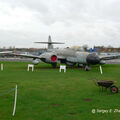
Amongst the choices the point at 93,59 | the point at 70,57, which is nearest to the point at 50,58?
the point at 70,57

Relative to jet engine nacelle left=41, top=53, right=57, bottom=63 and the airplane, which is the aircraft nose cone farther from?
jet engine nacelle left=41, top=53, right=57, bottom=63

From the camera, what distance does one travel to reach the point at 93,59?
2166 centimetres

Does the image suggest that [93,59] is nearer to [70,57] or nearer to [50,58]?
[70,57]

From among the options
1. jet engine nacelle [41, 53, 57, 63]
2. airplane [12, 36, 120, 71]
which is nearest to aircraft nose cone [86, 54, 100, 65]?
airplane [12, 36, 120, 71]

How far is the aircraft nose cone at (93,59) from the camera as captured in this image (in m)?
21.5

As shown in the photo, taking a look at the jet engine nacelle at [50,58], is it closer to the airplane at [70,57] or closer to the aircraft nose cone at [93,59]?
the airplane at [70,57]

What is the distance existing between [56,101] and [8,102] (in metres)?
1.80

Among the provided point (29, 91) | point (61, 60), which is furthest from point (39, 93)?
point (61, 60)

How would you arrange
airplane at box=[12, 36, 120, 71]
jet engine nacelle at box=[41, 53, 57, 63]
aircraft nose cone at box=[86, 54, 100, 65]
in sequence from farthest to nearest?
jet engine nacelle at box=[41, 53, 57, 63], airplane at box=[12, 36, 120, 71], aircraft nose cone at box=[86, 54, 100, 65]

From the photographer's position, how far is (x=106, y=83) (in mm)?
9797

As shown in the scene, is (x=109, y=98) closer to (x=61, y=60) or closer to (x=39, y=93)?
(x=39, y=93)

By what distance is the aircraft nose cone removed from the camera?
70.5 ft

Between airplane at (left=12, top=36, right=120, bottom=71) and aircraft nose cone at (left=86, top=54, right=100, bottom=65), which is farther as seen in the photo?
airplane at (left=12, top=36, right=120, bottom=71)

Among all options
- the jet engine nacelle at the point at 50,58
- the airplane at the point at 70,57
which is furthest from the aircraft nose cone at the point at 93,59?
the jet engine nacelle at the point at 50,58
